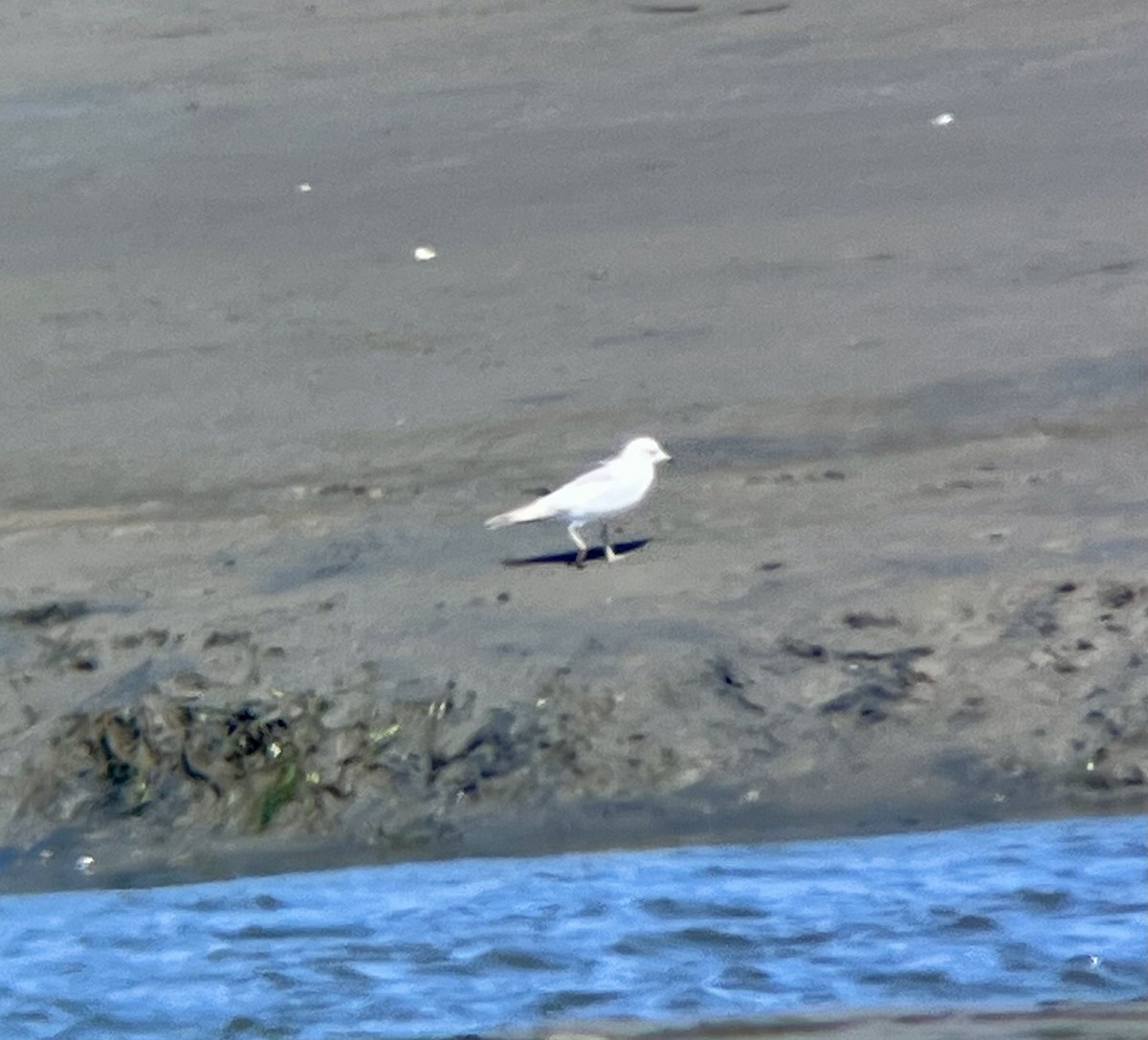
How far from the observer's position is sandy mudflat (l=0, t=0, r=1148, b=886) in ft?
19.6

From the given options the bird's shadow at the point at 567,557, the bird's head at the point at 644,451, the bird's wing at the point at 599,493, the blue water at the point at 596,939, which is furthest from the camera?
the bird's head at the point at 644,451

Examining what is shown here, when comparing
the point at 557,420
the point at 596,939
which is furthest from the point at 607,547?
the point at 596,939

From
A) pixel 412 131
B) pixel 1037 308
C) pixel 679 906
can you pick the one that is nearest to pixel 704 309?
pixel 1037 308

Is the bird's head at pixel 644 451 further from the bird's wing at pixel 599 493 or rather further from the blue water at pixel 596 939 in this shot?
the blue water at pixel 596 939

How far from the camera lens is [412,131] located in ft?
34.6

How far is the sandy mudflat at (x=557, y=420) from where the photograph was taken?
5965mm

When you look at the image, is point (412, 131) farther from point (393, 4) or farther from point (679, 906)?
point (679, 906)

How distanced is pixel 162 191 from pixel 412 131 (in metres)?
1.09

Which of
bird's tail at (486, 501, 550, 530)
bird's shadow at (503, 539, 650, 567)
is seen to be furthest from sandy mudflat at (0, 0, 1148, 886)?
bird's tail at (486, 501, 550, 530)

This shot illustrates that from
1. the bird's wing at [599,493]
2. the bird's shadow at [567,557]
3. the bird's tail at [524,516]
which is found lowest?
the bird's shadow at [567,557]

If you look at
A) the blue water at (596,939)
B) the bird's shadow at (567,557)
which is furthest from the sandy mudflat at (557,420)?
the blue water at (596,939)

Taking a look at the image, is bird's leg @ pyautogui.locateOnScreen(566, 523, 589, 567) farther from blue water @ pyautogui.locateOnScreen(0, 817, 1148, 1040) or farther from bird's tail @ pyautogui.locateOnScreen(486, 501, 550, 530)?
blue water @ pyautogui.locateOnScreen(0, 817, 1148, 1040)

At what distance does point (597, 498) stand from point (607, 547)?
187 millimetres

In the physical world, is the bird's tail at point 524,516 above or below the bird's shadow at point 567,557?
above
